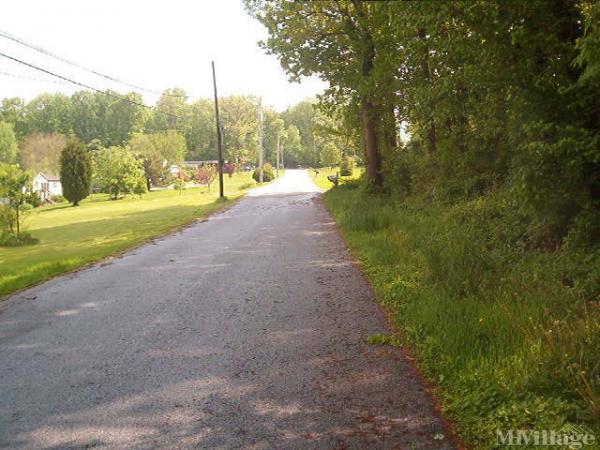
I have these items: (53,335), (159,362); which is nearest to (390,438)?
(159,362)

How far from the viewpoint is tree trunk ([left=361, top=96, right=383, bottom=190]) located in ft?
71.7

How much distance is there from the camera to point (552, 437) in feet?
10.6

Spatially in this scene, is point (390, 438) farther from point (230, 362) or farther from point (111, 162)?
point (111, 162)

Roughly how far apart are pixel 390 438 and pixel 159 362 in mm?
2634

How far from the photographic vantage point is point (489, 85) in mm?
7535

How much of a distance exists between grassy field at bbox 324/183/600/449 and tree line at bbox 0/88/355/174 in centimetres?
9278

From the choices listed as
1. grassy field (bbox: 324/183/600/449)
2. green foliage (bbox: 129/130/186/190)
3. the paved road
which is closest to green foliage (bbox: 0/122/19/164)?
green foliage (bbox: 129/130/186/190)

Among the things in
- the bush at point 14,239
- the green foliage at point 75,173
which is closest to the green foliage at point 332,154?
the green foliage at point 75,173

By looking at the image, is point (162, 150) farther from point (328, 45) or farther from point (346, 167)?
point (328, 45)

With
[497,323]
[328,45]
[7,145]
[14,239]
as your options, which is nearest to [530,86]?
[497,323]

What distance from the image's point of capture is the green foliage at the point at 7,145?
105719mm

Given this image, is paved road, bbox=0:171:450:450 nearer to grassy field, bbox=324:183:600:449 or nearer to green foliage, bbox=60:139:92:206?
grassy field, bbox=324:183:600:449

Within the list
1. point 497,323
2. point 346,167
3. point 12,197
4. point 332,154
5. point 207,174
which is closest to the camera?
point 497,323

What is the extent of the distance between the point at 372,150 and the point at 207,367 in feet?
61.5
